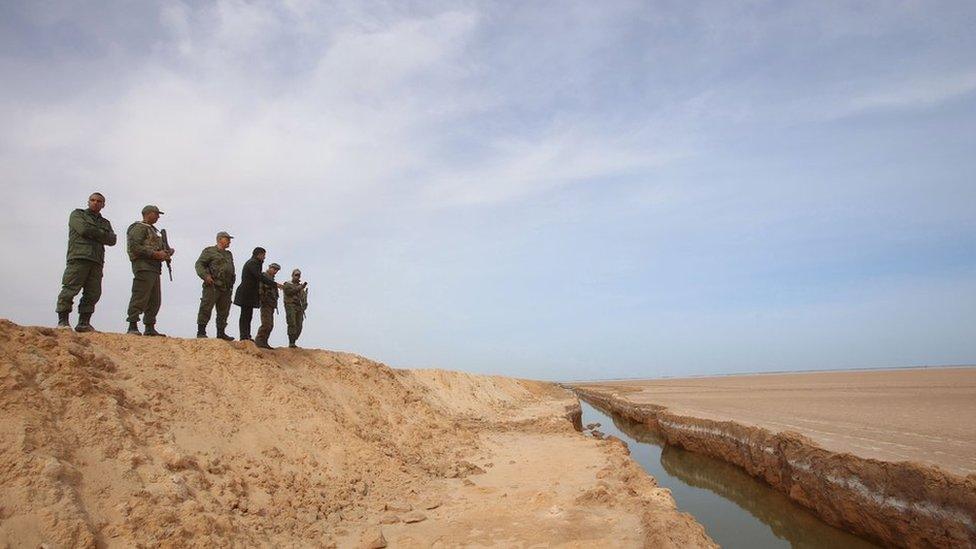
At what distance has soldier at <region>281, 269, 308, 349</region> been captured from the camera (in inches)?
410

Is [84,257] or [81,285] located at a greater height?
[84,257]

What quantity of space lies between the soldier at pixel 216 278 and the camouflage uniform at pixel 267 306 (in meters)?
0.57

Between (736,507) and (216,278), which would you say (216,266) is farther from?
(736,507)

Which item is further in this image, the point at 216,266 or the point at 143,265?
the point at 216,266

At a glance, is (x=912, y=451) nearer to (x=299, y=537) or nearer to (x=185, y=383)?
(x=299, y=537)

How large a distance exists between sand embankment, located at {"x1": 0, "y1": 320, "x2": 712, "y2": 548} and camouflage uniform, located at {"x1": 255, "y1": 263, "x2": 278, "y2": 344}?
17.4 inches

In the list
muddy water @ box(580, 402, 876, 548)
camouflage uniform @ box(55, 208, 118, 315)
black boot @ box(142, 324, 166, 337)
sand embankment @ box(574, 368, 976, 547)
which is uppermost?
camouflage uniform @ box(55, 208, 118, 315)

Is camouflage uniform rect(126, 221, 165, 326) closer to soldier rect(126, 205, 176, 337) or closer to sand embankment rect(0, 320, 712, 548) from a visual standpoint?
soldier rect(126, 205, 176, 337)

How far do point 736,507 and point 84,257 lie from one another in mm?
11802

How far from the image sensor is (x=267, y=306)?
8953 mm

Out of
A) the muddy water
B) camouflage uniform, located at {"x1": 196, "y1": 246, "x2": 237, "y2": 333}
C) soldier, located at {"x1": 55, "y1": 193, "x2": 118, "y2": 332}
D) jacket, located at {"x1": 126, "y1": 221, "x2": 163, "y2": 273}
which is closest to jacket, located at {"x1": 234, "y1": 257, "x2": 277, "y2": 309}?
camouflage uniform, located at {"x1": 196, "y1": 246, "x2": 237, "y2": 333}

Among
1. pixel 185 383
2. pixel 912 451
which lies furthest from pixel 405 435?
pixel 912 451

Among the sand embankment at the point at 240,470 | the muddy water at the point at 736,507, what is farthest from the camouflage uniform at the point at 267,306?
the muddy water at the point at 736,507

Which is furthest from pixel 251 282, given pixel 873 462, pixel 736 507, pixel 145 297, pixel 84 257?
pixel 873 462
